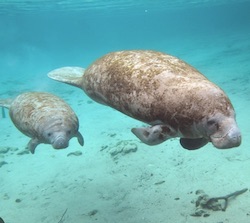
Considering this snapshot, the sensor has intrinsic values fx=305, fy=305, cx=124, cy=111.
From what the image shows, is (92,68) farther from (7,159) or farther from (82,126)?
(82,126)

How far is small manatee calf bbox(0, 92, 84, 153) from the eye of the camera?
18.9ft

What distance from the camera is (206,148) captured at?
917cm

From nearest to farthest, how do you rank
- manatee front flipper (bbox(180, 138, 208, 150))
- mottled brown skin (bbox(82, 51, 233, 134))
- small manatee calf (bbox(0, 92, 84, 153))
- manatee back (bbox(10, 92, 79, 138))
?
mottled brown skin (bbox(82, 51, 233, 134)) → manatee front flipper (bbox(180, 138, 208, 150)) → small manatee calf (bbox(0, 92, 84, 153)) → manatee back (bbox(10, 92, 79, 138))

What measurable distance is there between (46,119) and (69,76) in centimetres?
117

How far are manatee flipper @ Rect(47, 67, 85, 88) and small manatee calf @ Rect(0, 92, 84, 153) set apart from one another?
47 centimetres

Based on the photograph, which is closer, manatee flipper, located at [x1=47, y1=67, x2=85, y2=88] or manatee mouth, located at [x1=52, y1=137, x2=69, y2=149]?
manatee mouth, located at [x1=52, y1=137, x2=69, y2=149]

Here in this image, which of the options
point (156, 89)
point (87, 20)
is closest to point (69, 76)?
point (156, 89)

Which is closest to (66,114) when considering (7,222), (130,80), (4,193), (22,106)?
(22,106)

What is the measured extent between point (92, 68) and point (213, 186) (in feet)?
13.5

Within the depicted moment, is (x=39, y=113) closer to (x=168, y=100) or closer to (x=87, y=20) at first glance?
(x=168, y=100)

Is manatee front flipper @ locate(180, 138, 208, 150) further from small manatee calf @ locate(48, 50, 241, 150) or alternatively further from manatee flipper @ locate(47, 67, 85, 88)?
manatee flipper @ locate(47, 67, 85, 88)

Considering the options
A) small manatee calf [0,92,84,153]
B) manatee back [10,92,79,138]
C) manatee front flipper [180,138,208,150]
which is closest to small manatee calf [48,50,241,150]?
manatee front flipper [180,138,208,150]

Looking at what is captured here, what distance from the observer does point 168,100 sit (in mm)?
3717

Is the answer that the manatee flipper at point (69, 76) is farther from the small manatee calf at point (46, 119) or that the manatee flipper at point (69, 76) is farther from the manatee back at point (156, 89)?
the manatee back at point (156, 89)
